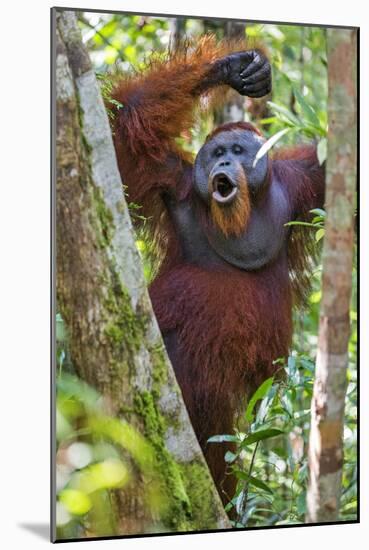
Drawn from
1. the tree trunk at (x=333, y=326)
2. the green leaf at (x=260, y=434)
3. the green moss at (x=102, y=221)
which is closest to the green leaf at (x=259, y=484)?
the green leaf at (x=260, y=434)

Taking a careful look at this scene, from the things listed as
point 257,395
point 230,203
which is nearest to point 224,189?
point 230,203

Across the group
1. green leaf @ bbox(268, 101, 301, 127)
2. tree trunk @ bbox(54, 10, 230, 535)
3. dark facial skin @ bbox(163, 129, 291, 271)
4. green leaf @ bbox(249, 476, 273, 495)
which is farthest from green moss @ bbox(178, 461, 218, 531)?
green leaf @ bbox(268, 101, 301, 127)

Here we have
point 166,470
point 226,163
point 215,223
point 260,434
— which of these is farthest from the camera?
point 215,223

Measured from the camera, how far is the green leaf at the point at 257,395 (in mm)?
4176

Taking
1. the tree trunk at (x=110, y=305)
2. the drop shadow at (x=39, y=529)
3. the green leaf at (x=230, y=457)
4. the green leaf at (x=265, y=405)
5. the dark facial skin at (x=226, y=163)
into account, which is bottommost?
the drop shadow at (x=39, y=529)

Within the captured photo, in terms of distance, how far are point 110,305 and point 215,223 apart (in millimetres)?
1088

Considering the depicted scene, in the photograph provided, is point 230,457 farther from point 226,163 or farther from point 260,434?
point 226,163

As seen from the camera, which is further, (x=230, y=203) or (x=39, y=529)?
(x=230, y=203)

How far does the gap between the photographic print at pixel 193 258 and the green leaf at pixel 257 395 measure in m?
0.01

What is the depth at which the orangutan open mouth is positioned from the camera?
4332 mm

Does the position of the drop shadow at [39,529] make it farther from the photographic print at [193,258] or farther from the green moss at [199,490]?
the green moss at [199,490]

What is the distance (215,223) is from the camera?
4.44 meters

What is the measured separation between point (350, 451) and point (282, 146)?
1.39 metres

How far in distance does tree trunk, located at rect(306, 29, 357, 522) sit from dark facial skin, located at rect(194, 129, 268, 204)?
1.17 metres
